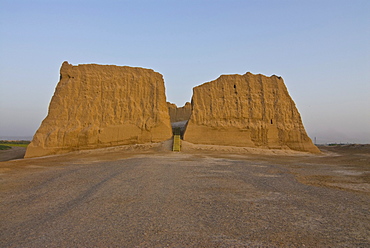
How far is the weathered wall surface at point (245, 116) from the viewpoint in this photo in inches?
897

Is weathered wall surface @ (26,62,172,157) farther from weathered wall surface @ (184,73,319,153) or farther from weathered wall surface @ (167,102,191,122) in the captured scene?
weathered wall surface @ (167,102,191,122)

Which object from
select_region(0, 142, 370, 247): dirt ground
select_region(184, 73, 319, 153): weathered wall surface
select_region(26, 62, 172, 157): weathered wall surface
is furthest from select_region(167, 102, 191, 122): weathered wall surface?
select_region(0, 142, 370, 247): dirt ground

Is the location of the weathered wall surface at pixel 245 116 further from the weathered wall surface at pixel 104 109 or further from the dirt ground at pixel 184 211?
the dirt ground at pixel 184 211

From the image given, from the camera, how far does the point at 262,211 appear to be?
493cm

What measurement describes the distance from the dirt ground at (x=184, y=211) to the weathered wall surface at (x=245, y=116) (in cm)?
1391

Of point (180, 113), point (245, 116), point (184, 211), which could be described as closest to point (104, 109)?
point (245, 116)

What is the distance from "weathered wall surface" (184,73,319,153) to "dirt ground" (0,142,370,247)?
13.9 m

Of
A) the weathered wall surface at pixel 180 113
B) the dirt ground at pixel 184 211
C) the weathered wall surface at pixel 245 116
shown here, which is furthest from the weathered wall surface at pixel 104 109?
the weathered wall surface at pixel 180 113

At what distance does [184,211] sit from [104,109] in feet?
60.7

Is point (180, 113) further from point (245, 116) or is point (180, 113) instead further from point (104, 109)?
point (104, 109)

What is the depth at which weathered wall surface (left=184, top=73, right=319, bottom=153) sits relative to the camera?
22.8 m

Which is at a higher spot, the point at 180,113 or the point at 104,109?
the point at 180,113

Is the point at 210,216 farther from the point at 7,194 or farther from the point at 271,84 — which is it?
the point at 271,84

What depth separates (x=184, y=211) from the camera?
4938 millimetres
